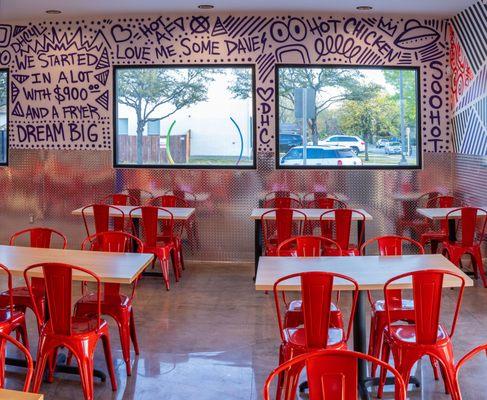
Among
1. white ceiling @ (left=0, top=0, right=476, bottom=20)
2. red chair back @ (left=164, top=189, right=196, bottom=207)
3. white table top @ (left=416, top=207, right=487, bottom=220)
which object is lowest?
white table top @ (left=416, top=207, right=487, bottom=220)

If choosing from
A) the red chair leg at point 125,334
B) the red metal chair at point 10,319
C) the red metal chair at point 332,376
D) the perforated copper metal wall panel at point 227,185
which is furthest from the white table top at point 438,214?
the red metal chair at point 332,376

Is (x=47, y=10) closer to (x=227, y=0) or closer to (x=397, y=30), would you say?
(x=227, y=0)

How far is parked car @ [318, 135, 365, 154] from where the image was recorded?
7.34 m

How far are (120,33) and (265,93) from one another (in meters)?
2.07

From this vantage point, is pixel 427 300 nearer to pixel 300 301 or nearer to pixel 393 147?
pixel 300 301

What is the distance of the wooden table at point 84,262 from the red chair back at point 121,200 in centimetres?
307

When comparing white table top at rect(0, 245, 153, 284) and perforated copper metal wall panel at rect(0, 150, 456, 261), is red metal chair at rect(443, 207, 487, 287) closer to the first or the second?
perforated copper metal wall panel at rect(0, 150, 456, 261)

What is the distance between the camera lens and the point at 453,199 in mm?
7090

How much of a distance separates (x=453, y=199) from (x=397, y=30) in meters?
2.26

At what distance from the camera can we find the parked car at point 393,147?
24.1 ft

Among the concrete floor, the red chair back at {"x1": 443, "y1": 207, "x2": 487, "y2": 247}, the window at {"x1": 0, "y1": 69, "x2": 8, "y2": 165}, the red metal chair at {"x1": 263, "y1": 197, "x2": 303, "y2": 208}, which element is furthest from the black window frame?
the red chair back at {"x1": 443, "y1": 207, "x2": 487, "y2": 247}

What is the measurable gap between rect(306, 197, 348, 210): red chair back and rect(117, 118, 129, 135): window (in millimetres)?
2604

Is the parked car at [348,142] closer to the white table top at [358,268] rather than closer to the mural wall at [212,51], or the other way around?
the mural wall at [212,51]

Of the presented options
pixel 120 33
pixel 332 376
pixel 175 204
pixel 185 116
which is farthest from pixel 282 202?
pixel 332 376
